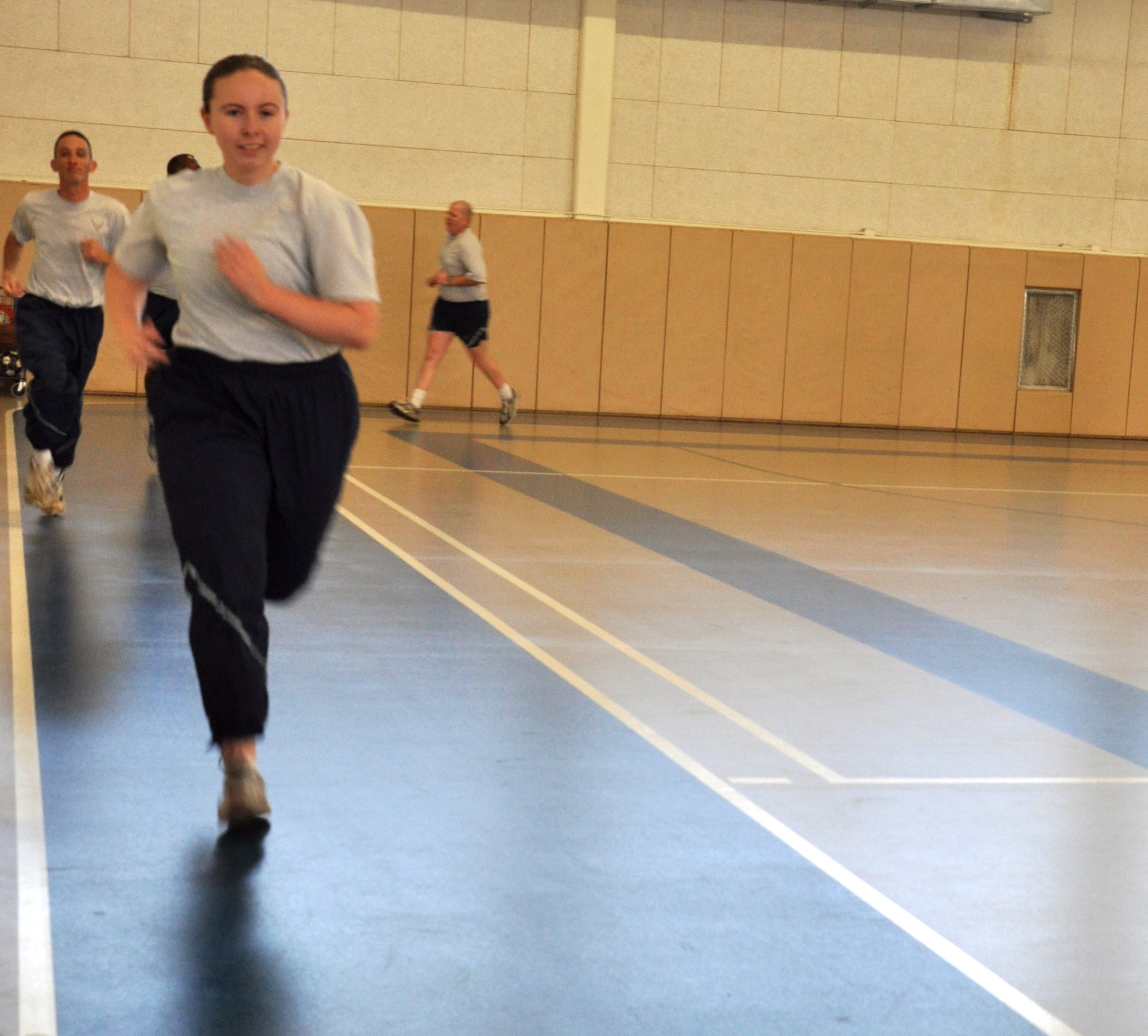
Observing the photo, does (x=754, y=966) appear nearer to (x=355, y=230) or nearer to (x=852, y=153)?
(x=355, y=230)

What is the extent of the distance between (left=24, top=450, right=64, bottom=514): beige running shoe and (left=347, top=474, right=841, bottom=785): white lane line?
173cm

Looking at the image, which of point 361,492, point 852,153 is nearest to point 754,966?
point 361,492

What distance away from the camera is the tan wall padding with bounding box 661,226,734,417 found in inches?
696

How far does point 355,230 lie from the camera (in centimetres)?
348

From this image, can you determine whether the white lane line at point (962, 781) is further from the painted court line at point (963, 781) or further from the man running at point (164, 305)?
the man running at point (164, 305)

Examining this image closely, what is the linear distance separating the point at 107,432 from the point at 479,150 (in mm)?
6527

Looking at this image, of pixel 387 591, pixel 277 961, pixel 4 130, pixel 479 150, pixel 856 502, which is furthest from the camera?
pixel 479 150

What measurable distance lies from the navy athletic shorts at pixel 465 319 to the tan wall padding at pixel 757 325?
4.31 meters

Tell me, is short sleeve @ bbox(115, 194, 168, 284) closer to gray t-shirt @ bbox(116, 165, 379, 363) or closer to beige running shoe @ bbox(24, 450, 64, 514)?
gray t-shirt @ bbox(116, 165, 379, 363)

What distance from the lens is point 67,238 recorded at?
7586 mm

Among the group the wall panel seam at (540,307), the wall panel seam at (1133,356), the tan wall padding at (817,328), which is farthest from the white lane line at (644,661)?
the wall panel seam at (1133,356)

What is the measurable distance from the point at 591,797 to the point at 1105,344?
54.1ft

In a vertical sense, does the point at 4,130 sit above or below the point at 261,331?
above

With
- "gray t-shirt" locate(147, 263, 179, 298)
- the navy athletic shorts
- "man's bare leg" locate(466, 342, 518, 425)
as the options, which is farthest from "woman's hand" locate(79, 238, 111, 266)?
"man's bare leg" locate(466, 342, 518, 425)
